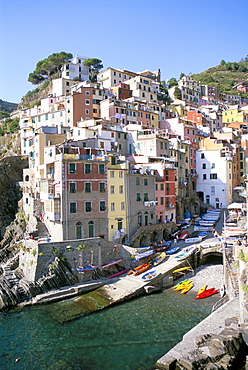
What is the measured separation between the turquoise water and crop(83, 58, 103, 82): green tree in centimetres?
7942

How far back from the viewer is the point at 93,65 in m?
100

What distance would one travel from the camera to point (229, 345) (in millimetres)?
20031

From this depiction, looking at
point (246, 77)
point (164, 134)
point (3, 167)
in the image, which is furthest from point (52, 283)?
point (246, 77)

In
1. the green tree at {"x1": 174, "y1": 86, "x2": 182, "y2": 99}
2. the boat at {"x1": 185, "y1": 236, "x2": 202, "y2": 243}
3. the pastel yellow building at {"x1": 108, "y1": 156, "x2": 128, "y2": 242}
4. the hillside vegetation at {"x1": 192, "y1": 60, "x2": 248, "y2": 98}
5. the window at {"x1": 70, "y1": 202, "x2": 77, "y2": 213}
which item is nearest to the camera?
the window at {"x1": 70, "y1": 202, "x2": 77, "y2": 213}

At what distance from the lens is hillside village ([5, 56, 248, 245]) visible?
40312 millimetres

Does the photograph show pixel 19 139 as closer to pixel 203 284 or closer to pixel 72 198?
pixel 72 198

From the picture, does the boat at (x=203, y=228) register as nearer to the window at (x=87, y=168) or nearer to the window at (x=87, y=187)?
the window at (x=87, y=187)

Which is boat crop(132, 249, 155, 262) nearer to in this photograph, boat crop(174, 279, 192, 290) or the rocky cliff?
boat crop(174, 279, 192, 290)

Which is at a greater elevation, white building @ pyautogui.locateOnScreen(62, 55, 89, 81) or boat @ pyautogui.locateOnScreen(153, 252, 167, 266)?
white building @ pyautogui.locateOnScreen(62, 55, 89, 81)

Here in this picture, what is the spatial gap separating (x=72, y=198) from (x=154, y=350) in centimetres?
2148

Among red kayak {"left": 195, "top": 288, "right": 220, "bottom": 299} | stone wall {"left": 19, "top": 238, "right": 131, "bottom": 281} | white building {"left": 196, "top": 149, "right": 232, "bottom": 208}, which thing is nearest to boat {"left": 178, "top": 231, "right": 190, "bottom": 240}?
stone wall {"left": 19, "top": 238, "right": 131, "bottom": 281}

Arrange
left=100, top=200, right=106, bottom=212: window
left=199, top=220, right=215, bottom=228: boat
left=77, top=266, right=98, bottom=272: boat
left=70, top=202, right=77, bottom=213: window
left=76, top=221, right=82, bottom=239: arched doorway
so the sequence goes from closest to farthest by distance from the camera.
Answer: left=77, top=266, right=98, bottom=272: boat
left=70, top=202, right=77, bottom=213: window
left=76, top=221, right=82, bottom=239: arched doorway
left=100, top=200, right=106, bottom=212: window
left=199, top=220, right=215, bottom=228: boat

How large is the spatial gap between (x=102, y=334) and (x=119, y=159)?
88.3 feet

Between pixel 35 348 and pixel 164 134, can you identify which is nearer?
pixel 35 348
